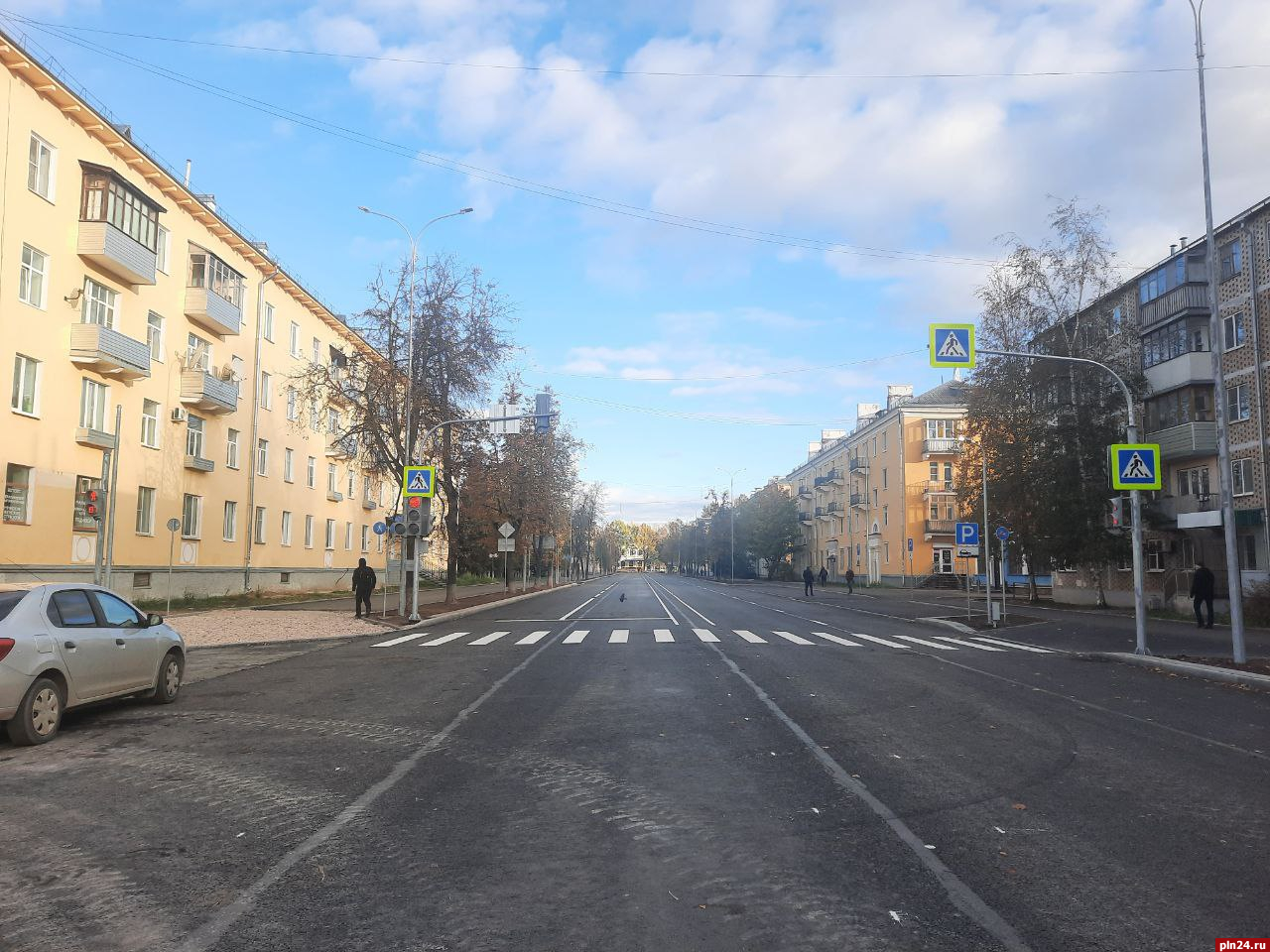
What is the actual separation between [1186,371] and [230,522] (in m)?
38.6

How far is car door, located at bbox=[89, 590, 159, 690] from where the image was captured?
31.2ft

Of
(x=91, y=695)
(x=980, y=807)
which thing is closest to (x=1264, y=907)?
(x=980, y=807)

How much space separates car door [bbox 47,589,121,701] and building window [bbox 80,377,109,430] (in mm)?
20475

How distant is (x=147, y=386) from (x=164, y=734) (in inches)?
998

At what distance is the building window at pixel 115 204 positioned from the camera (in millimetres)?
26078

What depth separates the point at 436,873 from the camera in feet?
15.2

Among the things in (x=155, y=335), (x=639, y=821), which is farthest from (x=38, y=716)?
(x=155, y=335)

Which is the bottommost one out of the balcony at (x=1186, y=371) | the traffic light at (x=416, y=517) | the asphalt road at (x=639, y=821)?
the asphalt road at (x=639, y=821)

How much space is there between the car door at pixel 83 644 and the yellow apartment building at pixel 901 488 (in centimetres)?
5069

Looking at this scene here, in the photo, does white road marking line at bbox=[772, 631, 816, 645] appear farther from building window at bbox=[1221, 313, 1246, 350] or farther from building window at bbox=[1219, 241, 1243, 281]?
building window at bbox=[1219, 241, 1243, 281]

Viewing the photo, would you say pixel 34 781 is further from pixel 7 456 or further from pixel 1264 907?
pixel 7 456

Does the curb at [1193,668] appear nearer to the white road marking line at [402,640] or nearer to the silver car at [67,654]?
the white road marking line at [402,640]

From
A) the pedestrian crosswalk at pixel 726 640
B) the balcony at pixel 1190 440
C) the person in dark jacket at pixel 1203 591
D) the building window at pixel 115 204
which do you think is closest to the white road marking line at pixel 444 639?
the pedestrian crosswalk at pixel 726 640

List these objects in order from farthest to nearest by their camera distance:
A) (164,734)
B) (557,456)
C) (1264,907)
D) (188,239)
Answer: (557,456) → (188,239) → (164,734) → (1264,907)
